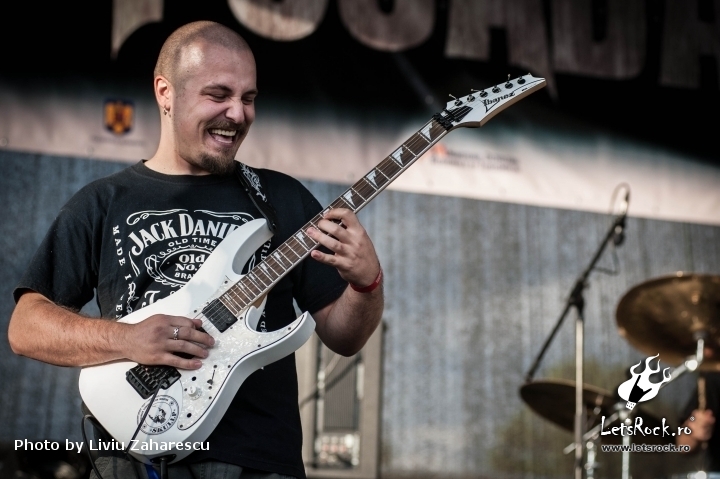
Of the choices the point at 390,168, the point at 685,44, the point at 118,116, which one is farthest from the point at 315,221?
the point at 685,44

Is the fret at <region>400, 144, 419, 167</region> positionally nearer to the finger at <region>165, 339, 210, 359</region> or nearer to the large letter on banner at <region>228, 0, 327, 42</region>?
the finger at <region>165, 339, 210, 359</region>

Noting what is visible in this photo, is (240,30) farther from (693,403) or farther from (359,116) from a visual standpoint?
(693,403)

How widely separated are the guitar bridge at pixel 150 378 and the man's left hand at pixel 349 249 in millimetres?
449

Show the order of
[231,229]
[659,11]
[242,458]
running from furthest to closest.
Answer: [659,11] < [231,229] < [242,458]

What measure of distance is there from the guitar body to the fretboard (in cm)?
3

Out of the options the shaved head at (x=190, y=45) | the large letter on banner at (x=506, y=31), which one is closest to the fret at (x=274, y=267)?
the shaved head at (x=190, y=45)

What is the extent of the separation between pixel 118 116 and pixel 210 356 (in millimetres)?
3072

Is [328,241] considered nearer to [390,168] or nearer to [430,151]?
[390,168]

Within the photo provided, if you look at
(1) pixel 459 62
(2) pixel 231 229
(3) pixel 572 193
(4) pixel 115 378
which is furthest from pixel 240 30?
(4) pixel 115 378

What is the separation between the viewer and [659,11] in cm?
567

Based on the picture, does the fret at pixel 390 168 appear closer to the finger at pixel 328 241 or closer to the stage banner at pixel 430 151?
the finger at pixel 328 241

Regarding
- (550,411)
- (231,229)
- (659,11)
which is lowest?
(550,411)

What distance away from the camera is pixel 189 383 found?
197 cm

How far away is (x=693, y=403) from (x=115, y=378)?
436cm
